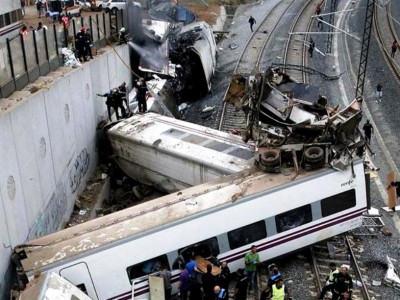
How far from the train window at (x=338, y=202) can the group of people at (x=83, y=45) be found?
9.89m

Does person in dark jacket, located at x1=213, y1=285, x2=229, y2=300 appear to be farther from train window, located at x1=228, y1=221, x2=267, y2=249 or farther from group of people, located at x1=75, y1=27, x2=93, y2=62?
group of people, located at x1=75, y1=27, x2=93, y2=62

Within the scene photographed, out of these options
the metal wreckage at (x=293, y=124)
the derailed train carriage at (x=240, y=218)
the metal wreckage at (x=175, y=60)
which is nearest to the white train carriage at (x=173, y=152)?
the metal wreckage at (x=293, y=124)

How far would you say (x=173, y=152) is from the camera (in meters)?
16.1

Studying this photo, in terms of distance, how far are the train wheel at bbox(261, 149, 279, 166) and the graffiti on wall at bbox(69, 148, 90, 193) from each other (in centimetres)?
593

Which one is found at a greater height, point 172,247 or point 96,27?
point 96,27

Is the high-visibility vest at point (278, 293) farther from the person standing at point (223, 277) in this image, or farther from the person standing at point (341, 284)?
the person standing at point (341, 284)

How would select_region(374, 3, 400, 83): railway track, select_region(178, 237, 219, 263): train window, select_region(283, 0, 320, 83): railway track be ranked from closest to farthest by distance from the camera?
select_region(178, 237, 219, 263): train window
select_region(283, 0, 320, 83): railway track
select_region(374, 3, 400, 83): railway track

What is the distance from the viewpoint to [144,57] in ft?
85.9

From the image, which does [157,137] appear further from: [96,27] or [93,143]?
[96,27]

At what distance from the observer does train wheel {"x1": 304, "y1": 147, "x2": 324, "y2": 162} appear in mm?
12867

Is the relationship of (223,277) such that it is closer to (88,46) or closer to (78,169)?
(78,169)

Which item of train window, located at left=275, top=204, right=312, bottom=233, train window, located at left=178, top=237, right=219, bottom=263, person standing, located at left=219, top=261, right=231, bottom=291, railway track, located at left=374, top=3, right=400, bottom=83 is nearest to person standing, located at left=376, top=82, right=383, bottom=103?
railway track, located at left=374, top=3, right=400, bottom=83

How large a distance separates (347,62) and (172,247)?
2288 cm

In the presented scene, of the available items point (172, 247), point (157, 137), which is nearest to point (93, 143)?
point (157, 137)
